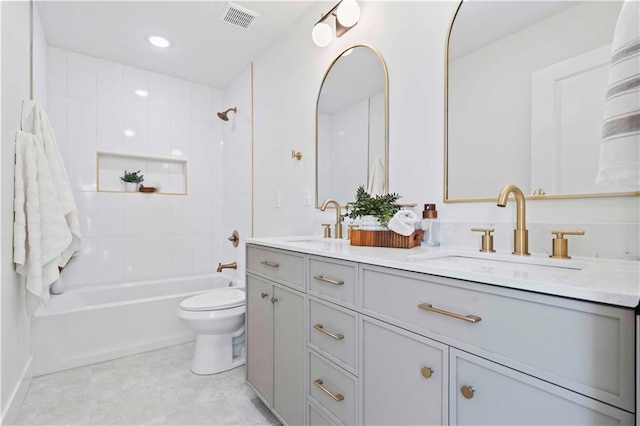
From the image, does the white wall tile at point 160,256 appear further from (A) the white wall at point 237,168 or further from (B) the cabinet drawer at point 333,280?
(B) the cabinet drawer at point 333,280

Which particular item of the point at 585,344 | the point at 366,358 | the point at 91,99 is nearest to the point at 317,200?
the point at 366,358

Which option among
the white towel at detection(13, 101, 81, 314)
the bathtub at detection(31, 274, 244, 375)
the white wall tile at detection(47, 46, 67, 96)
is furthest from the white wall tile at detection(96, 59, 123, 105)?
the bathtub at detection(31, 274, 244, 375)

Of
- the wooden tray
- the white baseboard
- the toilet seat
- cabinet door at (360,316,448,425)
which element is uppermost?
the wooden tray

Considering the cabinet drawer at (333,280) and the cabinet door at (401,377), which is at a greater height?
the cabinet drawer at (333,280)

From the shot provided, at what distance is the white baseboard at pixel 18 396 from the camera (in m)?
1.53

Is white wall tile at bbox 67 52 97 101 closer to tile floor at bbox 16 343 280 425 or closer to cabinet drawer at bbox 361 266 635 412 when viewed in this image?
tile floor at bbox 16 343 280 425

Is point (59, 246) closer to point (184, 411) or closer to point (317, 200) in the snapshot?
point (184, 411)

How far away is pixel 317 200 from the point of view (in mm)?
2100

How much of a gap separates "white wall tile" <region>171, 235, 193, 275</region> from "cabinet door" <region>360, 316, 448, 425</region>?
272 cm

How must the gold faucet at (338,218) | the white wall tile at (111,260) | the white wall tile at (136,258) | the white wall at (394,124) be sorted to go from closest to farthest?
1. the white wall at (394,124)
2. the gold faucet at (338,218)
3. the white wall tile at (111,260)
4. the white wall tile at (136,258)

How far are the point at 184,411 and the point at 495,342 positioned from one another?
1.72 meters

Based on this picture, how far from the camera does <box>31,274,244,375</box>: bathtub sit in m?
2.18

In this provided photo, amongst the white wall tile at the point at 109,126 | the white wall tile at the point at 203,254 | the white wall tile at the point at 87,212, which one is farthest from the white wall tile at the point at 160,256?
the white wall tile at the point at 109,126

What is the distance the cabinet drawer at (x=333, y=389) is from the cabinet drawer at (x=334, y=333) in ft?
0.14
